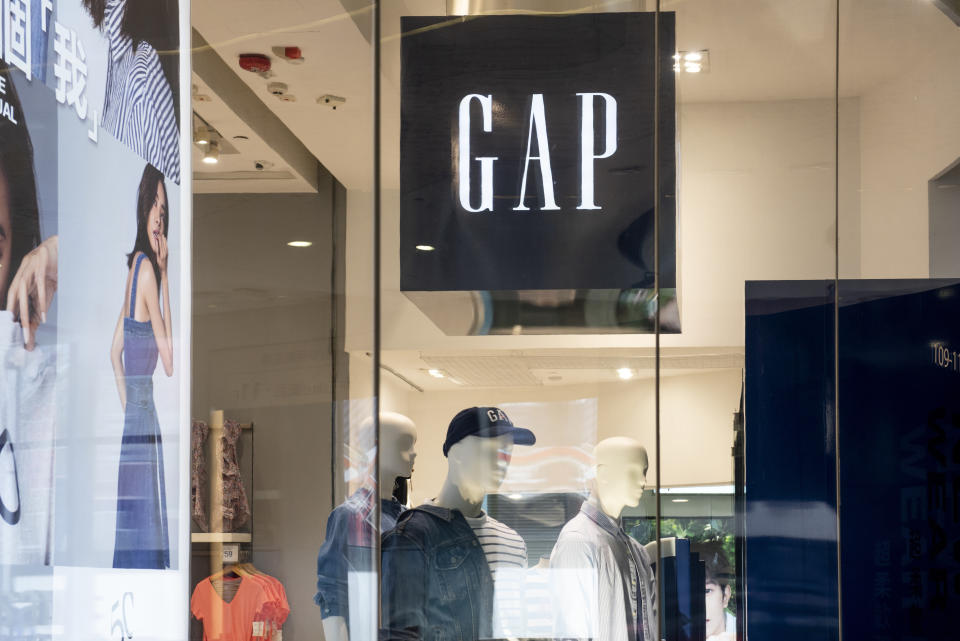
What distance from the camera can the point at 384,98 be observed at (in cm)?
301

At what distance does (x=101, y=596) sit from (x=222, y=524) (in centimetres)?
64

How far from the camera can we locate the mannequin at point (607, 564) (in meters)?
2.84

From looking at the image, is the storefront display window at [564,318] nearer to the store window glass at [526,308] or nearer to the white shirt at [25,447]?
the store window glass at [526,308]

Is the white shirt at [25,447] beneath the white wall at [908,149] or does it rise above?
beneath

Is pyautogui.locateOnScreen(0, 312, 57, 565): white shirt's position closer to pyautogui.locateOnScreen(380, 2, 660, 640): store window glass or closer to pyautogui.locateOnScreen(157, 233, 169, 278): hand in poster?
pyautogui.locateOnScreen(157, 233, 169, 278): hand in poster

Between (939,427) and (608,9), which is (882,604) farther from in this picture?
(608,9)

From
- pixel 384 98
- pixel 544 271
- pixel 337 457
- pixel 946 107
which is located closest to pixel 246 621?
pixel 337 457

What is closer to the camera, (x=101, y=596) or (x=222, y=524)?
(x=101, y=596)

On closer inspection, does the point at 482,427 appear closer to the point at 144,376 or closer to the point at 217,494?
the point at 217,494

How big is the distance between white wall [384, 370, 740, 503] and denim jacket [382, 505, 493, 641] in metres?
0.11

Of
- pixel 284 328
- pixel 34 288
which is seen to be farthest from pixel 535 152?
pixel 34 288

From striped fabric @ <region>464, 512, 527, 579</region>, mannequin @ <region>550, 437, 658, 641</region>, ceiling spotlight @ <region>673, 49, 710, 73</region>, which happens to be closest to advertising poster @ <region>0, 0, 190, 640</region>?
striped fabric @ <region>464, 512, 527, 579</region>

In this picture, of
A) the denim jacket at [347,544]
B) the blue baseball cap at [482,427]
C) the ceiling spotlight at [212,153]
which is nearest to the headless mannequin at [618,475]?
the blue baseball cap at [482,427]

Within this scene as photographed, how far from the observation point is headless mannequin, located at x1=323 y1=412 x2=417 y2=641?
2.91 m
